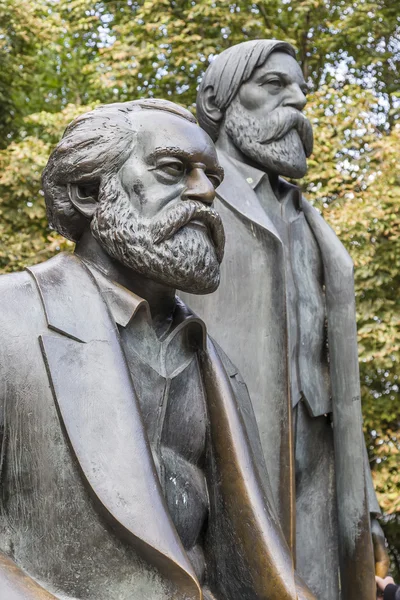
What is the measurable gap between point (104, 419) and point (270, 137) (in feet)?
7.96

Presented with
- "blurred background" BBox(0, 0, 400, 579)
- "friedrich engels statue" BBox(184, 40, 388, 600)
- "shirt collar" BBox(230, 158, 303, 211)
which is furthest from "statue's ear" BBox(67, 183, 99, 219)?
"blurred background" BBox(0, 0, 400, 579)

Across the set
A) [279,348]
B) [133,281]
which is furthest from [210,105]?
[133,281]

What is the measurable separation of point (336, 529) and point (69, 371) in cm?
230

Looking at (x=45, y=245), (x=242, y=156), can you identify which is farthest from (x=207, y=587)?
(x=45, y=245)

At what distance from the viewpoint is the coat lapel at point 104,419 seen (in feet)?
8.36

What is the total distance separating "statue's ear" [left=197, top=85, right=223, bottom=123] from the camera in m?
4.93

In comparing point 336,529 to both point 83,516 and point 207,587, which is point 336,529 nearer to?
point 207,587

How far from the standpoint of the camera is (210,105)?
16.2ft

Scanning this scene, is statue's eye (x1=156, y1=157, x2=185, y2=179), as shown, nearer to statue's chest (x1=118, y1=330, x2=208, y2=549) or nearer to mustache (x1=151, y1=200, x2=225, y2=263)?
mustache (x1=151, y1=200, x2=225, y2=263)

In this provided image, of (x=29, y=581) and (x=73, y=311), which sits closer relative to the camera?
(x=29, y=581)

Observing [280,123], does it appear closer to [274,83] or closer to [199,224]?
[274,83]

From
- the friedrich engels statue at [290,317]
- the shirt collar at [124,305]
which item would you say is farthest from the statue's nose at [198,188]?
the friedrich engels statue at [290,317]

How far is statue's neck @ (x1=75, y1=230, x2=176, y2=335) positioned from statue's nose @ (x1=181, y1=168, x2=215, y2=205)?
23 centimetres

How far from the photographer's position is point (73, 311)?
2801mm
